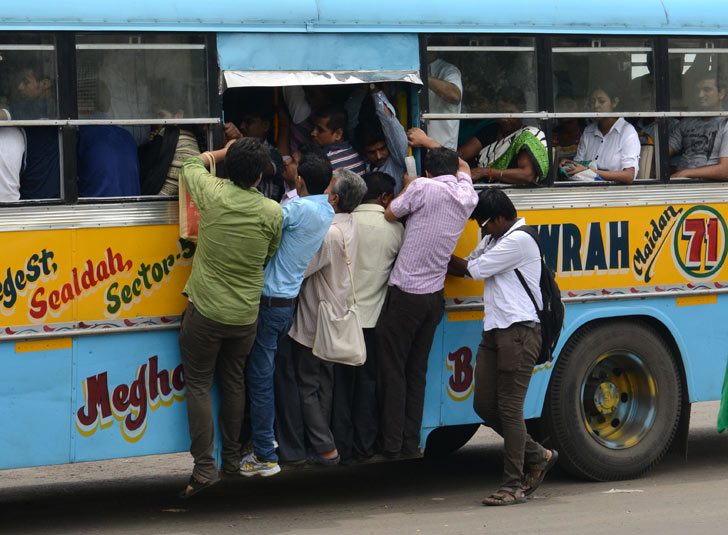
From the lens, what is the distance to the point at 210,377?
21.1 ft

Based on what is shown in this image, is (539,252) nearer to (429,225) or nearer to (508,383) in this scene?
(429,225)

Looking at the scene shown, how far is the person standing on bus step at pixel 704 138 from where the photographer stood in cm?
766

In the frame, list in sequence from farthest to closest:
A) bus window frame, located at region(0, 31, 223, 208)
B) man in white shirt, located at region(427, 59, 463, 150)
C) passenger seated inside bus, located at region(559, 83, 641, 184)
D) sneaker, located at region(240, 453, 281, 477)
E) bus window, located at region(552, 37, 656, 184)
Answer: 1. passenger seated inside bus, located at region(559, 83, 641, 184)
2. bus window, located at region(552, 37, 656, 184)
3. man in white shirt, located at region(427, 59, 463, 150)
4. sneaker, located at region(240, 453, 281, 477)
5. bus window frame, located at region(0, 31, 223, 208)

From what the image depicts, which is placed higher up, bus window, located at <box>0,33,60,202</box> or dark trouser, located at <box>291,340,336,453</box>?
bus window, located at <box>0,33,60,202</box>

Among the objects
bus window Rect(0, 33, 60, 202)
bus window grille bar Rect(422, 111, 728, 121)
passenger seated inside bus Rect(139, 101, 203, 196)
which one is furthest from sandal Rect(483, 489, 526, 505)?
bus window Rect(0, 33, 60, 202)

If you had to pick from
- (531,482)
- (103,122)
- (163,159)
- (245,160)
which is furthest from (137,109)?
(531,482)

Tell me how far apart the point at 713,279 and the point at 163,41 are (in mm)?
3738

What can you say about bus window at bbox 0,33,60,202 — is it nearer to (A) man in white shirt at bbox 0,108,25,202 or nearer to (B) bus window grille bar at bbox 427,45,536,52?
(A) man in white shirt at bbox 0,108,25,202

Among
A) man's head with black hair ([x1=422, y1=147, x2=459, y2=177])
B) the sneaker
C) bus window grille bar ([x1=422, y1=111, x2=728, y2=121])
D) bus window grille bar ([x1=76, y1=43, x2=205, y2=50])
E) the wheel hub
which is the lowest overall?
the sneaker

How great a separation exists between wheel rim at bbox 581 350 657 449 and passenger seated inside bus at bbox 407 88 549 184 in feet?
4.33

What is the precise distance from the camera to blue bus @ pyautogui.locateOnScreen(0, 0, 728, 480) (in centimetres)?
607

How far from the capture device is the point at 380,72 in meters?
6.80

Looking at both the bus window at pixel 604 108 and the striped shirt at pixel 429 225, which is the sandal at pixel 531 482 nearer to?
the striped shirt at pixel 429 225

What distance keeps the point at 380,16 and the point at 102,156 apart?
5.85 feet
